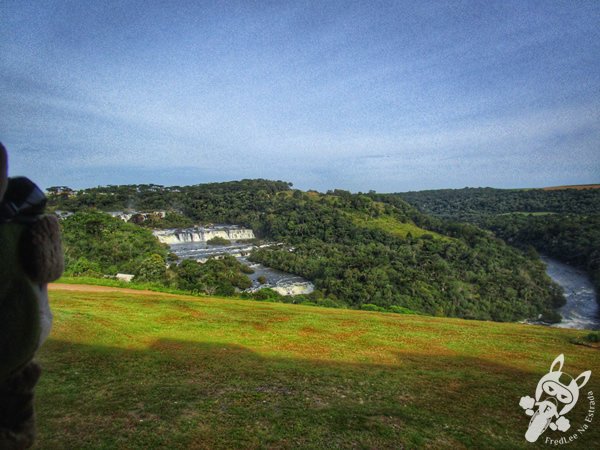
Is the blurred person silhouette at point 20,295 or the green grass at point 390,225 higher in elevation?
the blurred person silhouette at point 20,295

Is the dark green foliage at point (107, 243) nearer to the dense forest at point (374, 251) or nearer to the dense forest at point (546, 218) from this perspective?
the dense forest at point (374, 251)

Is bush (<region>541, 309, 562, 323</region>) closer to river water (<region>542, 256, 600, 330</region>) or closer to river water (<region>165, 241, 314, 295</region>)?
river water (<region>542, 256, 600, 330</region>)

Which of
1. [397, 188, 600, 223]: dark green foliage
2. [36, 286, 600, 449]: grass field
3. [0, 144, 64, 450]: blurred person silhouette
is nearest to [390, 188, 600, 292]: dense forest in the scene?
[397, 188, 600, 223]: dark green foliage

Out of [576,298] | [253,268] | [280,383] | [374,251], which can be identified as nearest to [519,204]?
[576,298]

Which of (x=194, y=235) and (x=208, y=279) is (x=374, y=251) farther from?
(x=208, y=279)

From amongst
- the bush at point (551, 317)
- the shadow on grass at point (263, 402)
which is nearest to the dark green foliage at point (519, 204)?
the bush at point (551, 317)

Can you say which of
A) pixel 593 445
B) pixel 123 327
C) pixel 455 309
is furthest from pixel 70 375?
pixel 455 309
